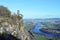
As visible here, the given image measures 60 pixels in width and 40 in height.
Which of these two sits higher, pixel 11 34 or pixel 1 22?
pixel 1 22

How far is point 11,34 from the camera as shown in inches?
504

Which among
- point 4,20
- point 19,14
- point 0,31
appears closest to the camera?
point 0,31

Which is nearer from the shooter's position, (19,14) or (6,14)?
(6,14)

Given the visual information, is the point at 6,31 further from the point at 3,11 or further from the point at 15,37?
the point at 3,11

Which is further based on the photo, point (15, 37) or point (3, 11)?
point (3, 11)

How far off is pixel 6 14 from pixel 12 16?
648 mm

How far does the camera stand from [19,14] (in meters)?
17.8

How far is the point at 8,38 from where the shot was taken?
41.8 feet

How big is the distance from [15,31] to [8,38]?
30.6 inches

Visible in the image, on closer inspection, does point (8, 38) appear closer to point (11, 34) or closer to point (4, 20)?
point (11, 34)

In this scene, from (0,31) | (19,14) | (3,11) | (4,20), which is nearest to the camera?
(0,31)

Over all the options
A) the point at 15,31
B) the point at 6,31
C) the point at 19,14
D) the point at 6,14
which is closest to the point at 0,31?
the point at 6,31

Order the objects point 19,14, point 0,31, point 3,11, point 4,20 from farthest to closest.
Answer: point 19,14 → point 3,11 → point 4,20 → point 0,31

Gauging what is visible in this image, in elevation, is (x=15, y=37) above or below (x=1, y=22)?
below
